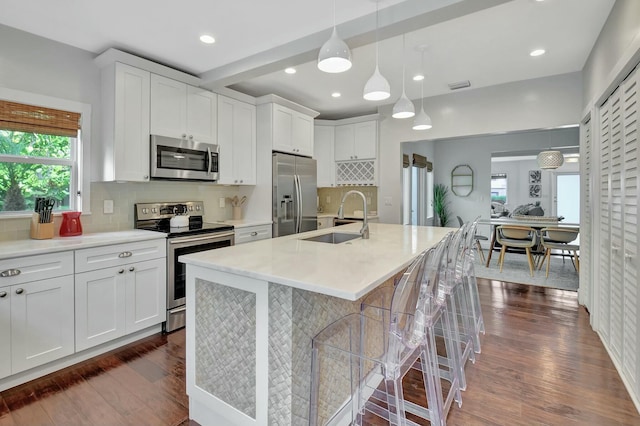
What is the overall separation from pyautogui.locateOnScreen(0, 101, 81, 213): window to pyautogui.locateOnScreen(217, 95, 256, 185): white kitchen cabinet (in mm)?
1406

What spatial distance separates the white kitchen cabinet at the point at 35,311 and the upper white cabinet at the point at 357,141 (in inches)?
159

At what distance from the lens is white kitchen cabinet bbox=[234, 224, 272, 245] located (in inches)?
145

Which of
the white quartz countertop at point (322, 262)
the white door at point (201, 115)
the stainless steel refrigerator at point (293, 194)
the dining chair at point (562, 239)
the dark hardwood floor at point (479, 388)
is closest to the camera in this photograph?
the white quartz countertop at point (322, 262)

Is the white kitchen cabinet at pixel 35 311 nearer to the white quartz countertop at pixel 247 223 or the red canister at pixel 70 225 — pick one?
the red canister at pixel 70 225

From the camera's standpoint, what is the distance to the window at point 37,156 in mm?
2582

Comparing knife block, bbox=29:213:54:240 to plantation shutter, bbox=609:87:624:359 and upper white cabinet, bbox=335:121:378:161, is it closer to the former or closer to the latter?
upper white cabinet, bbox=335:121:378:161

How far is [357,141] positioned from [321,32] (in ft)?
9.09

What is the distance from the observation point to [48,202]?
8.46 ft

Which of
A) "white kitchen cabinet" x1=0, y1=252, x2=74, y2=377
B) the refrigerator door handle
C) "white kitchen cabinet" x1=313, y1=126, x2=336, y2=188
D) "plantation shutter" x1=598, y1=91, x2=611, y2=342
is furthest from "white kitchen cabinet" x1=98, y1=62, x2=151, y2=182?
"plantation shutter" x1=598, y1=91, x2=611, y2=342

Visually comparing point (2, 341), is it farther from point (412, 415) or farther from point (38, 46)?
point (412, 415)

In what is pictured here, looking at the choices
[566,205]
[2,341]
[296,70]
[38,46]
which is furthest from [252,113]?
[566,205]

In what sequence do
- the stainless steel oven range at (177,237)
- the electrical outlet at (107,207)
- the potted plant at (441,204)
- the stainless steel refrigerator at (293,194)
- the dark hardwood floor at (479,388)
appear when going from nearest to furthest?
the dark hardwood floor at (479,388), the stainless steel oven range at (177,237), the electrical outlet at (107,207), the stainless steel refrigerator at (293,194), the potted plant at (441,204)

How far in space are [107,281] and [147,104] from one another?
5.50 feet

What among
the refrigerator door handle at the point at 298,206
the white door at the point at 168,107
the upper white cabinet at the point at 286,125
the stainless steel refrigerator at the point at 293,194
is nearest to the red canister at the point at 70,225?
the white door at the point at 168,107
